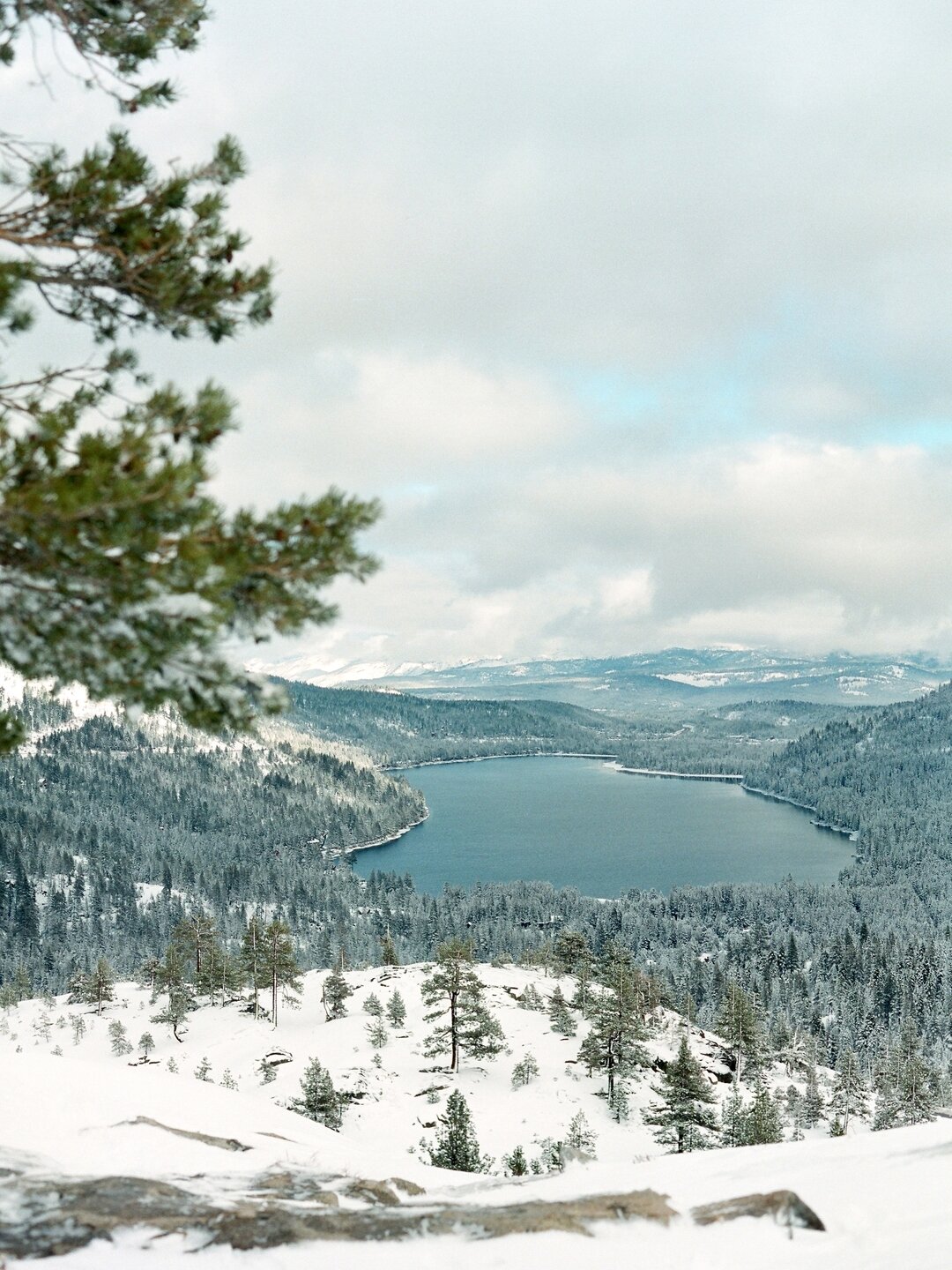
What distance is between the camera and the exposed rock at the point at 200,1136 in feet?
38.2

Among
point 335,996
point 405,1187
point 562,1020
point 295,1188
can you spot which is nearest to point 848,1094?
point 562,1020

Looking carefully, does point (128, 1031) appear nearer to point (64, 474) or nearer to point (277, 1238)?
point (277, 1238)

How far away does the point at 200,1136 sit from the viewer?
39.5ft

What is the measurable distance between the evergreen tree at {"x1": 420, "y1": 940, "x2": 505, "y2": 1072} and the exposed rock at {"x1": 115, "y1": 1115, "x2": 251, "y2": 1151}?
30641 millimetres

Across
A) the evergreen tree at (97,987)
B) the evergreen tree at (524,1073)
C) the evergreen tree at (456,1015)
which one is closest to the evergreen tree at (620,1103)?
the evergreen tree at (524,1073)

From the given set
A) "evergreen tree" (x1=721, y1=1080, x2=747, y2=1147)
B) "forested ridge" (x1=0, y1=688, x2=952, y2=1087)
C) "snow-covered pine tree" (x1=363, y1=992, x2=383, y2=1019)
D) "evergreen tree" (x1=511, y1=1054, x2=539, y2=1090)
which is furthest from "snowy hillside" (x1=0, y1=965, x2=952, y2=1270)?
"forested ridge" (x1=0, y1=688, x2=952, y2=1087)

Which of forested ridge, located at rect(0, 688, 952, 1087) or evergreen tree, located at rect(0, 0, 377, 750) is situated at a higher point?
evergreen tree, located at rect(0, 0, 377, 750)

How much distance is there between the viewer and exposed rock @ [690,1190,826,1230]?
24.0 ft

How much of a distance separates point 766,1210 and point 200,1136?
9.39 metres

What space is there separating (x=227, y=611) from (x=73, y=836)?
223 meters

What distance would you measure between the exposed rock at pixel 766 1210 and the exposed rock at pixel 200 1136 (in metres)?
7.82

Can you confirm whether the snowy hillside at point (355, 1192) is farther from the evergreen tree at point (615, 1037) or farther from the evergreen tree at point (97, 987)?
the evergreen tree at point (97, 987)

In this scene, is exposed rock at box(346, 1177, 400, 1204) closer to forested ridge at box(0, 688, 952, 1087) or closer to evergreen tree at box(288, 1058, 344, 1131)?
evergreen tree at box(288, 1058, 344, 1131)

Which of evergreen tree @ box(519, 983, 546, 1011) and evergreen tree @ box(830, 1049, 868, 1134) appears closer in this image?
evergreen tree @ box(830, 1049, 868, 1134)
